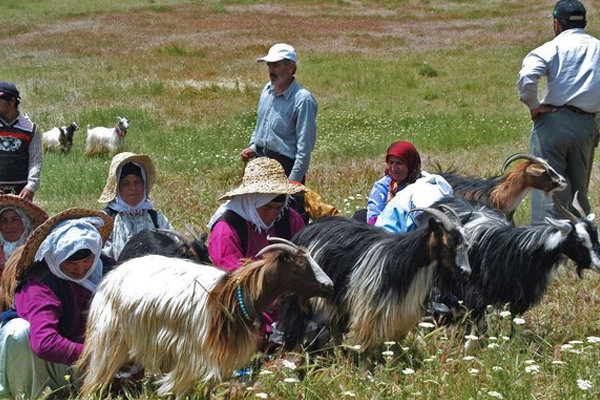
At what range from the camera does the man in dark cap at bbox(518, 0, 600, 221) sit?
7.06 metres

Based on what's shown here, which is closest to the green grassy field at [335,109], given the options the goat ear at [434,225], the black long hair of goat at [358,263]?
the black long hair of goat at [358,263]

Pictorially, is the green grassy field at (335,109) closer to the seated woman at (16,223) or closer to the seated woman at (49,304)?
the seated woman at (49,304)

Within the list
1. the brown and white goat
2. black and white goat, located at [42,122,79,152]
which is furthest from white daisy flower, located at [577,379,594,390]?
black and white goat, located at [42,122,79,152]

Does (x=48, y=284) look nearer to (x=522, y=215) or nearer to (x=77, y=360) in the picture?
(x=77, y=360)

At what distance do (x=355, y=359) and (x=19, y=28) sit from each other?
39118 mm

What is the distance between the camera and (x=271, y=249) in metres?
4.36

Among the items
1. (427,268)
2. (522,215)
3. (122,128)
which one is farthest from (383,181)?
(122,128)

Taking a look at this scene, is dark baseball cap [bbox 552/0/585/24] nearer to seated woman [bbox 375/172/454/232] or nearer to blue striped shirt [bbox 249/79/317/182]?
seated woman [bbox 375/172/454/232]

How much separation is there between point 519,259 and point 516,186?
174 centimetres

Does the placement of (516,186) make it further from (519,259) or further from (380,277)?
(380,277)

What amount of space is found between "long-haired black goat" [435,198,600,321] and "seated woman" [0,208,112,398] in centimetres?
231

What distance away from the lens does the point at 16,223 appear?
18.5ft

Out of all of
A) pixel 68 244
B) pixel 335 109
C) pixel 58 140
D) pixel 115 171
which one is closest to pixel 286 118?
pixel 115 171

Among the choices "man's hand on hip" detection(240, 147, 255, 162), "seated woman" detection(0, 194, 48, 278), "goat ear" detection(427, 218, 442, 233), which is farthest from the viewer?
"man's hand on hip" detection(240, 147, 255, 162)
